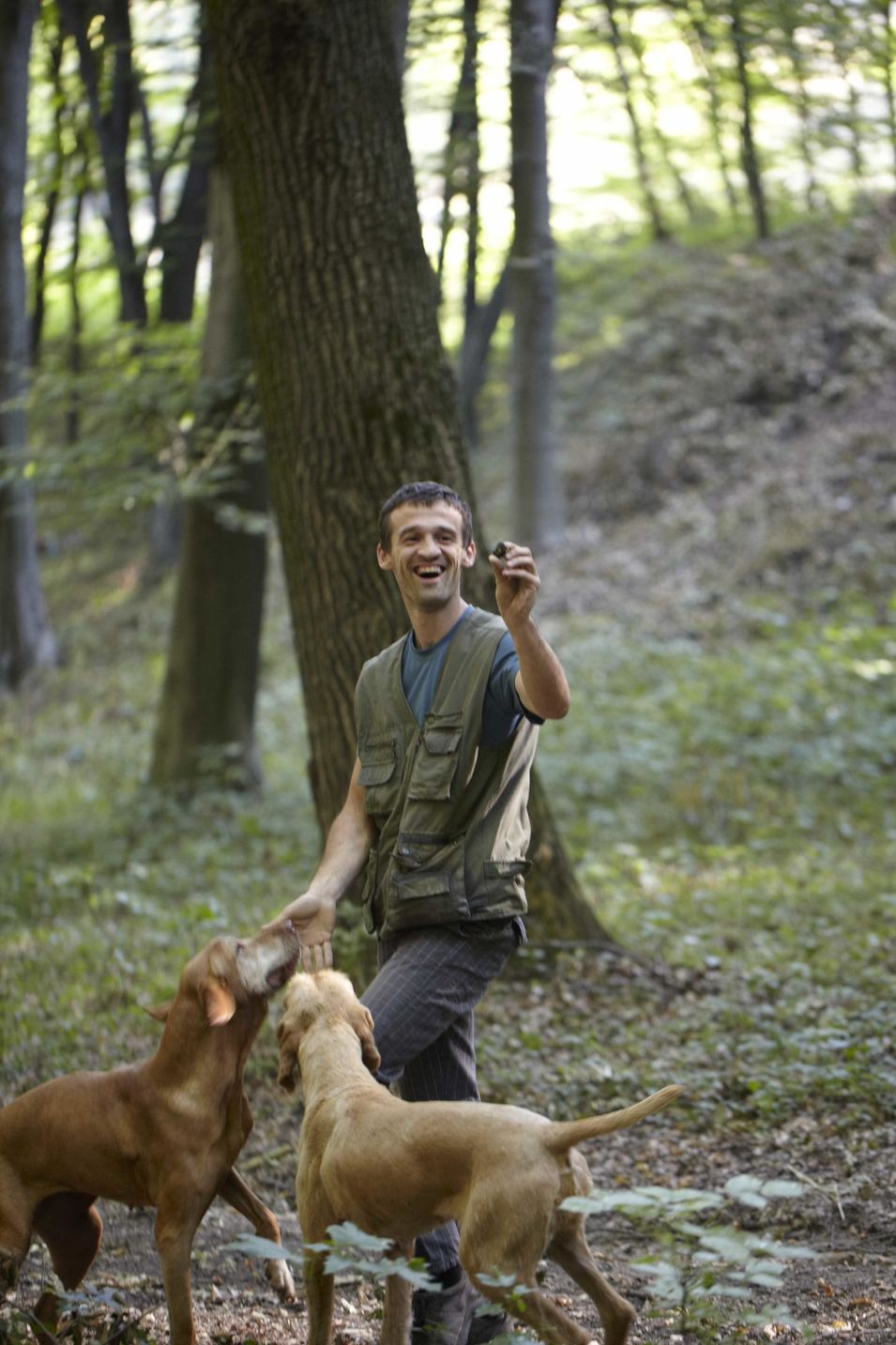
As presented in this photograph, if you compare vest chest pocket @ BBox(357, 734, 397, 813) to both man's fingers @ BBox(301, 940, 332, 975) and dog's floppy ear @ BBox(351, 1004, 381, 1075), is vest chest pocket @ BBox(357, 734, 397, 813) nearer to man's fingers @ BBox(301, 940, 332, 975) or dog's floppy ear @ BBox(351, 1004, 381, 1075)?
man's fingers @ BBox(301, 940, 332, 975)

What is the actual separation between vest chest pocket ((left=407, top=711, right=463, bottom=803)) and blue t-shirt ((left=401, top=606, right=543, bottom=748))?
9 centimetres

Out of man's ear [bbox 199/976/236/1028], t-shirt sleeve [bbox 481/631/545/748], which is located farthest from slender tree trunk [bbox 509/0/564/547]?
man's ear [bbox 199/976/236/1028]

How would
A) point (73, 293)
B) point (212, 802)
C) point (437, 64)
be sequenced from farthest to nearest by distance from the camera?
point (73, 293) < point (437, 64) < point (212, 802)

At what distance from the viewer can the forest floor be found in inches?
185

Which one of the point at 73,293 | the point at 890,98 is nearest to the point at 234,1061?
the point at 890,98

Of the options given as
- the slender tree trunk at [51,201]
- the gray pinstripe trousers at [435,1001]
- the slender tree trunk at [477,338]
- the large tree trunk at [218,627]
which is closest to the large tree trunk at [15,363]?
the slender tree trunk at [51,201]

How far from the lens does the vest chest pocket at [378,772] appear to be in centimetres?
409

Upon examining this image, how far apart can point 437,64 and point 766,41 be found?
21.5 ft

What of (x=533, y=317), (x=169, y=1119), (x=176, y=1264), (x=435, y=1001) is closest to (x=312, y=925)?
(x=435, y=1001)

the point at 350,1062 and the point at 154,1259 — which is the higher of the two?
the point at 350,1062

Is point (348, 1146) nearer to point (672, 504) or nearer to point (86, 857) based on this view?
point (86, 857)

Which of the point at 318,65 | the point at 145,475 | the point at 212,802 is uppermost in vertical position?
the point at 318,65

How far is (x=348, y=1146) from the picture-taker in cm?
338

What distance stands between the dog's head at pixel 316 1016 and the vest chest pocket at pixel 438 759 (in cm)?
61
